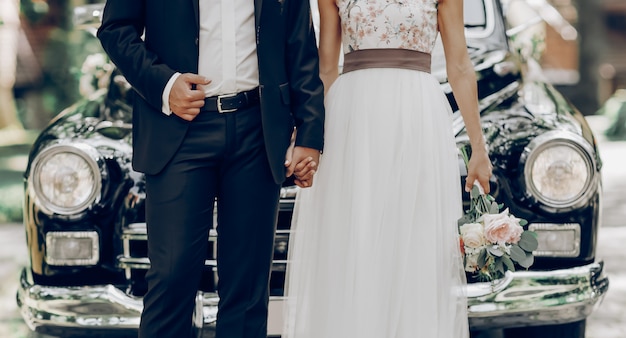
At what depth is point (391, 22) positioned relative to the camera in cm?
280

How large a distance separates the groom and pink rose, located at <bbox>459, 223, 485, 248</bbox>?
553 millimetres

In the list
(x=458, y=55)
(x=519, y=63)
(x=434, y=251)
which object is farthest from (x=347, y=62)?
(x=519, y=63)

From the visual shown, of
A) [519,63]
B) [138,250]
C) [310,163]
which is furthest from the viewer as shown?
[519,63]

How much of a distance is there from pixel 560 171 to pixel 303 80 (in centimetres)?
113

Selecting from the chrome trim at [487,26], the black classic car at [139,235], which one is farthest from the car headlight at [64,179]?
the chrome trim at [487,26]

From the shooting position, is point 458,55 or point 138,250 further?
point 138,250

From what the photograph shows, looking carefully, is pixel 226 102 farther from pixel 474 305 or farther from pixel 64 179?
pixel 474 305

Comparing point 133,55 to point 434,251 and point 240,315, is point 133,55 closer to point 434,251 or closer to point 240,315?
point 240,315

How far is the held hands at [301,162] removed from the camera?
8.72 ft

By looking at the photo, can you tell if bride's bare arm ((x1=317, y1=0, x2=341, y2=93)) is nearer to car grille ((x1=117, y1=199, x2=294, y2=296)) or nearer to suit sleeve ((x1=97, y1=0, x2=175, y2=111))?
→ car grille ((x1=117, y1=199, x2=294, y2=296))

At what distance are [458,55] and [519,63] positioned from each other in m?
1.37

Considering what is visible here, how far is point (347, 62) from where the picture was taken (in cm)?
291

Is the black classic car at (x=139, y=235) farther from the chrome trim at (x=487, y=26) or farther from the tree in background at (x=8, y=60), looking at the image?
the tree in background at (x=8, y=60)

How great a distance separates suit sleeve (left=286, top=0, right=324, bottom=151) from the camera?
2637mm
